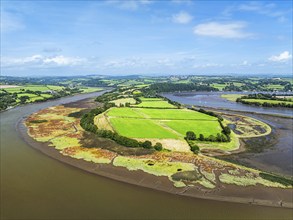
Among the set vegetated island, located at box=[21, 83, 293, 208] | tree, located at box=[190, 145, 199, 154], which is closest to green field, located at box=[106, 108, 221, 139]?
vegetated island, located at box=[21, 83, 293, 208]

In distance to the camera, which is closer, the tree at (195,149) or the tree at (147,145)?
the tree at (195,149)

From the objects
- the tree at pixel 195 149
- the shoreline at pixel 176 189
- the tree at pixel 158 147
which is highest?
the tree at pixel 158 147

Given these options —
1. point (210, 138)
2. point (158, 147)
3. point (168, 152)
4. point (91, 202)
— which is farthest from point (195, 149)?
point (91, 202)

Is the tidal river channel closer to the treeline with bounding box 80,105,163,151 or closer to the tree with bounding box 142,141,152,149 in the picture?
the treeline with bounding box 80,105,163,151

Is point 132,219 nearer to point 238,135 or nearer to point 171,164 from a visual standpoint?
point 171,164

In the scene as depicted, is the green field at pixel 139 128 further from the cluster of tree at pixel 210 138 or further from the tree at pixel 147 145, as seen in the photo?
the tree at pixel 147 145

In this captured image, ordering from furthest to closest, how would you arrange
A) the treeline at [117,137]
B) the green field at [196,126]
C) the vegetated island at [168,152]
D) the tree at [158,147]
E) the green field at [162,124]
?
the green field at [196,126] < the green field at [162,124] < the treeline at [117,137] < the tree at [158,147] < the vegetated island at [168,152]

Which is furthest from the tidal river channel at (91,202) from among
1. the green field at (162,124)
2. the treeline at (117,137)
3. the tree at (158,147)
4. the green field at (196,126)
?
the green field at (196,126)
